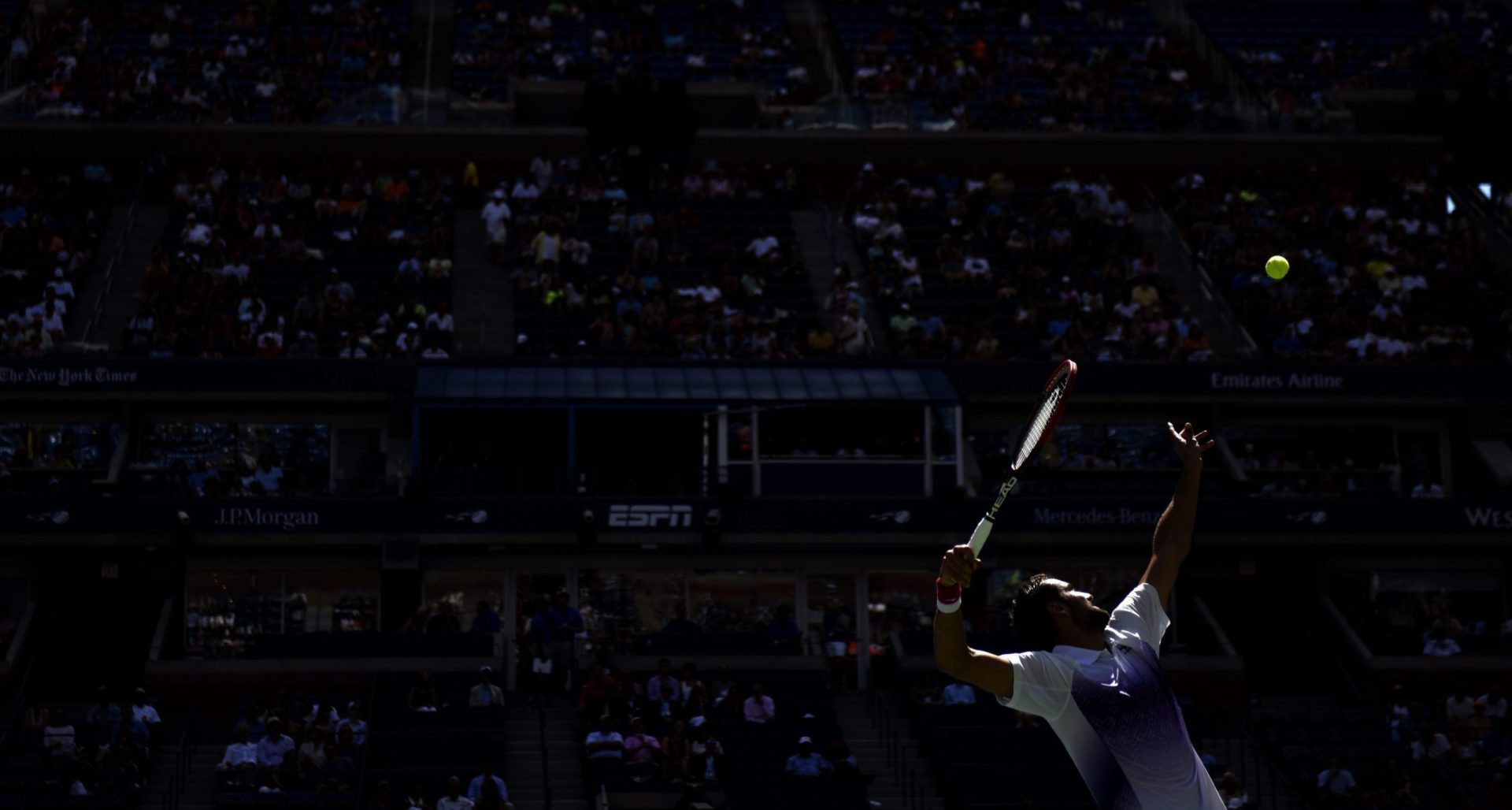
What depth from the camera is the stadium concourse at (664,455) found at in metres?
29.1

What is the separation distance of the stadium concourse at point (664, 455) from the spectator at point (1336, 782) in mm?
45

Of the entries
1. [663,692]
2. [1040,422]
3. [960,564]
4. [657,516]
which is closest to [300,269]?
[657,516]

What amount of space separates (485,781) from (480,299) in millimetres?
14865

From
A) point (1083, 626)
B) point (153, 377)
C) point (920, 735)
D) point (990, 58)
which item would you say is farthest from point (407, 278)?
point (1083, 626)

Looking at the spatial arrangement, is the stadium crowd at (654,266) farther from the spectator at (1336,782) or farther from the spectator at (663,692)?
A: the spectator at (1336,782)

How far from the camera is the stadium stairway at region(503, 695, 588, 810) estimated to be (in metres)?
27.8

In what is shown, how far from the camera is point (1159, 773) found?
6738 mm

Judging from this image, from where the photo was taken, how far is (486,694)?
29500mm

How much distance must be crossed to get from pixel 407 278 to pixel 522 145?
795 centimetres

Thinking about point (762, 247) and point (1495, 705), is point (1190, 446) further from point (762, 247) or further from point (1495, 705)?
point (762, 247)

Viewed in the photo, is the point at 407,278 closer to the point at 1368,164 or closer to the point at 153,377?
the point at 153,377

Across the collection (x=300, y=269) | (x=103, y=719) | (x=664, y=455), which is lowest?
(x=103, y=719)

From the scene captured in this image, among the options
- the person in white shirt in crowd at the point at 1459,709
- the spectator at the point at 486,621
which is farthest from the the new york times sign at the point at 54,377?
the person in white shirt in crowd at the point at 1459,709

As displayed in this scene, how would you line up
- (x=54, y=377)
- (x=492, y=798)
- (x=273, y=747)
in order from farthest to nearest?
(x=54, y=377) < (x=273, y=747) < (x=492, y=798)
